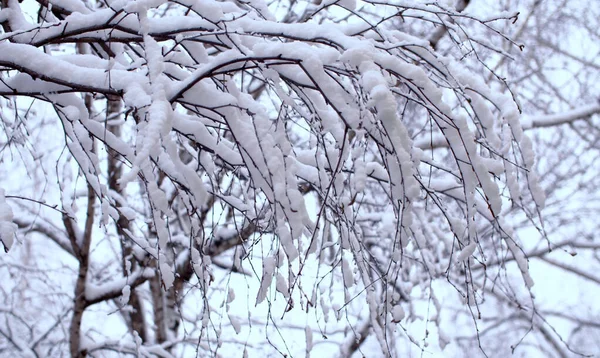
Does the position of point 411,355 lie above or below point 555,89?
below

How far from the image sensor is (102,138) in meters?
1.84

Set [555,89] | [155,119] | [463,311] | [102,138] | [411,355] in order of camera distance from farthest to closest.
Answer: [555,89]
[463,311]
[411,355]
[102,138]
[155,119]

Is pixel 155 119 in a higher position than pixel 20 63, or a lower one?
lower

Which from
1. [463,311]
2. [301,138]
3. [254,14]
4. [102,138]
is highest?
[301,138]

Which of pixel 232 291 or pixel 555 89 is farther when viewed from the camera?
pixel 555 89

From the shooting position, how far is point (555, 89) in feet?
23.2

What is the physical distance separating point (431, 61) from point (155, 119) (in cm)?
90

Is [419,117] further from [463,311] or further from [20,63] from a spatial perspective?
[20,63]

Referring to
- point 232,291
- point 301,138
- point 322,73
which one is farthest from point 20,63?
point 301,138

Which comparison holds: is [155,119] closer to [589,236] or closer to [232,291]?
[232,291]

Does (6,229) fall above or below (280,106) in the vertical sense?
below

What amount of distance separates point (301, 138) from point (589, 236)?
352cm

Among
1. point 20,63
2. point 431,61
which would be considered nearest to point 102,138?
point 20,63

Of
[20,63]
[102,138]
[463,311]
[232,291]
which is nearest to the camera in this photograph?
[20,63]
